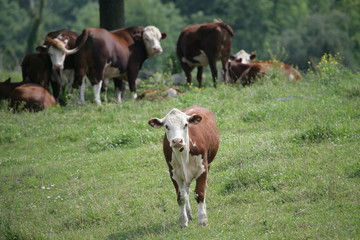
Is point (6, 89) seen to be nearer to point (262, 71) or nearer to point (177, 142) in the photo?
point (262, 71)

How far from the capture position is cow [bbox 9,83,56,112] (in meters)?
15.7

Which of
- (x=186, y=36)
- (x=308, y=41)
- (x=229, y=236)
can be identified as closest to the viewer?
(x=229, y=236)

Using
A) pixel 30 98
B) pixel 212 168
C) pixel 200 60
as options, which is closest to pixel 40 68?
pixel 30 98

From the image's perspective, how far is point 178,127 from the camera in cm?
725

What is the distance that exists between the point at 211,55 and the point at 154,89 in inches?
93.4

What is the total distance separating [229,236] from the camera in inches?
271

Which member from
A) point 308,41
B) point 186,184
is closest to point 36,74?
point 186,184

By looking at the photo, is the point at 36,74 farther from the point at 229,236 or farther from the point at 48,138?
the point at 229,236

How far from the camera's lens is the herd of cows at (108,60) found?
51.8ft

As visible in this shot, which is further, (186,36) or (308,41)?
(308,41)

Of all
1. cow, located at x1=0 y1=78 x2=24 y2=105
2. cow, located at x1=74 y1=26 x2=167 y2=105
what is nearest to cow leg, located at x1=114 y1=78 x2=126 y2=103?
cow, located at x1=74 y1=26 x2=167 y2=105

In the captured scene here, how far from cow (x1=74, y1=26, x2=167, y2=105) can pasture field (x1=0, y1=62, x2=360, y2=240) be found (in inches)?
48.5

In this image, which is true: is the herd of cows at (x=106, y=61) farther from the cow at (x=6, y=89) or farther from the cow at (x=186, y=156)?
the cow at (x=186, y=156)

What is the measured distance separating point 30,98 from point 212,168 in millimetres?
7890
